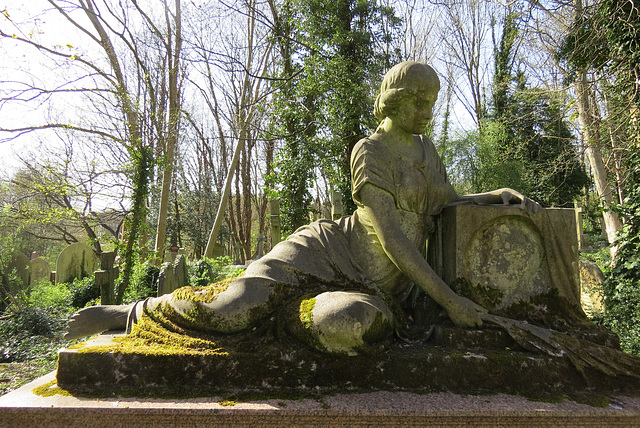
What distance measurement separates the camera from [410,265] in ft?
7.64

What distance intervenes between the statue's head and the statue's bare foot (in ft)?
7.14

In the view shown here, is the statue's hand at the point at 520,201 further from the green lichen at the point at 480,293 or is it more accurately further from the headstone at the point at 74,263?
the headstone at the point at 74,263

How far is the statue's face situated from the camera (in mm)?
2559

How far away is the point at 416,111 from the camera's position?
2.58 metres

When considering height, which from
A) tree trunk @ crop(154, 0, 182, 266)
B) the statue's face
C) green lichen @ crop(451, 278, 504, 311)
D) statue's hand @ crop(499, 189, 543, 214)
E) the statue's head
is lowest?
green lichen @ crop(451, 278, 504, 311)

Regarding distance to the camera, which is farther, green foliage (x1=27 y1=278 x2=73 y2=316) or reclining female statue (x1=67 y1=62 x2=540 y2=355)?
green foliage (x1=27 y1=278 x2=73 y2=316)

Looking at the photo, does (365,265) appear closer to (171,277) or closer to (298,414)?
(298,414)

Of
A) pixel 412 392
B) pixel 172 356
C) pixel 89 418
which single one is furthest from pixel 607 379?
pixel 89 418

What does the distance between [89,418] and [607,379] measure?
256 centimetres

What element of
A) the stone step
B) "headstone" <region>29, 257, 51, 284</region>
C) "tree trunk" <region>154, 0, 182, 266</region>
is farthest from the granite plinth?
"headstone" <region>29, 257, 51, 284</region>

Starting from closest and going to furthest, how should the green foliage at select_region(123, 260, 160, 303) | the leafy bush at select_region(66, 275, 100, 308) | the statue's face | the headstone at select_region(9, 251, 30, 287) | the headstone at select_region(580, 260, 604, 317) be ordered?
the statue's face, the headstone at select_region(580, 260, 604, 317), the green foliage at select_region(123, 260, 160, 303), the leafy bush at select_region(66, 275, 100, 308), the headstone at select_region(9, 251, 30, 287)

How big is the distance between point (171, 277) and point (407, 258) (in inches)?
242

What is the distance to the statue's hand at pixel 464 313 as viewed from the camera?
2.26 meters

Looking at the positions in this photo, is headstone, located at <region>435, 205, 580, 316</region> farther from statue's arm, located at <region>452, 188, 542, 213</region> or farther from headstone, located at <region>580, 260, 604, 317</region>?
headstone, located at <region>580, 260, 604, 317</region>
